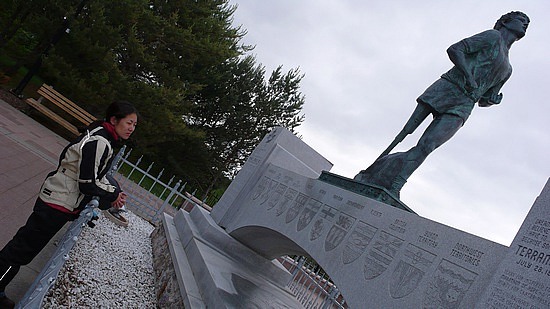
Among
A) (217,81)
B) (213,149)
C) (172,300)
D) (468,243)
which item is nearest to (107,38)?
(217,81)

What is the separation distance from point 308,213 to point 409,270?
2.03m

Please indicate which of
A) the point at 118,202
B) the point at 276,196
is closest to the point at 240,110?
the point at 276,196

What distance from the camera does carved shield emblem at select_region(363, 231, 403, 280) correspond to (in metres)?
3.56

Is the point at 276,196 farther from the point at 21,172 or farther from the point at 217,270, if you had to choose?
the point at 21,172

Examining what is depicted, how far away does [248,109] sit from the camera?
22.3 metres

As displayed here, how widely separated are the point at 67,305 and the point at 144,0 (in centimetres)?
1376

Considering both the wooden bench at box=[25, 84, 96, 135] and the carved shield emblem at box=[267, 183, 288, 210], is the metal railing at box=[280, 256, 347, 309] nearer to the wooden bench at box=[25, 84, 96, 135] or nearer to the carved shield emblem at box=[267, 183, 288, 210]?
the carved shield emblem at box=[267, 183, 288, 210]

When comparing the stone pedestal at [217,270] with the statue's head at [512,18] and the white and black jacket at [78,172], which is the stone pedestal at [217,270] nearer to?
the white and black jacket at [78,172]

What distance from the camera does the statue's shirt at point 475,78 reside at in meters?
5.12

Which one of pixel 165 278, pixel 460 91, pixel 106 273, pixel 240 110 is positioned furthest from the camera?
pixel 240 110

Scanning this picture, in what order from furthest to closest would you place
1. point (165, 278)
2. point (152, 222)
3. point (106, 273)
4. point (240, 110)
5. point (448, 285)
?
point (240, 110), point (152, 222), point (165, 278), point (106, 273), point (448, 285)

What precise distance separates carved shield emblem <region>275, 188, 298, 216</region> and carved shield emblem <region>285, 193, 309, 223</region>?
0.52 feet

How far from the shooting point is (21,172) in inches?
279

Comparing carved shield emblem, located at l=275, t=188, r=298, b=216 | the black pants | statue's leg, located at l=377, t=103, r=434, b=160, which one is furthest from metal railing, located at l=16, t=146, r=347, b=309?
statue's leg, located at l=377, t=103, r=434, b=160
